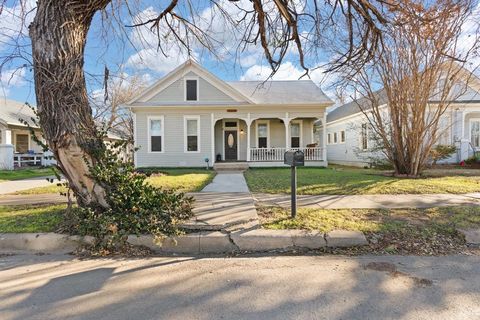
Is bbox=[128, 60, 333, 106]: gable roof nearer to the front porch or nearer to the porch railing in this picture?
the front porch

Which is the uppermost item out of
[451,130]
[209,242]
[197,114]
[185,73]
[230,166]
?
[185,73]

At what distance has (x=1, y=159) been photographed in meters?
17.3

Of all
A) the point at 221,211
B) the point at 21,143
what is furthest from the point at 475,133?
the point at 21,143

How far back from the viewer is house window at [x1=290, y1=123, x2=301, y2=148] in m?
18.9

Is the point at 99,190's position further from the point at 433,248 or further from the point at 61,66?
the point at 433,248

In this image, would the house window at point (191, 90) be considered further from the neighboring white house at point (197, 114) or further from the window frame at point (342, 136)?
the window frame at point (342, 136)

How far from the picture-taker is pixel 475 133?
18.5 metres

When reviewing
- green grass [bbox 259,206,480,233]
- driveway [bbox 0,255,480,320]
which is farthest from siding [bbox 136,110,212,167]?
driveway [bbox 0,255,480,320]

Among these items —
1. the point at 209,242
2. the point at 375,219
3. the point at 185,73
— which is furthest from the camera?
the point at 185,73

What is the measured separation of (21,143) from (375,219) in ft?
87.8

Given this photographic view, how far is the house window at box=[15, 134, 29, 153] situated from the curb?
74.5 ft

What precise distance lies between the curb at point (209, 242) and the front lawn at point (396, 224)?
A: 27 cm

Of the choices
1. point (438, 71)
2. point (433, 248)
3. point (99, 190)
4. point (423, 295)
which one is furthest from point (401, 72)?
point (99, 190)

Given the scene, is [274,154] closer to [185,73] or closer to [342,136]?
[185,73]
